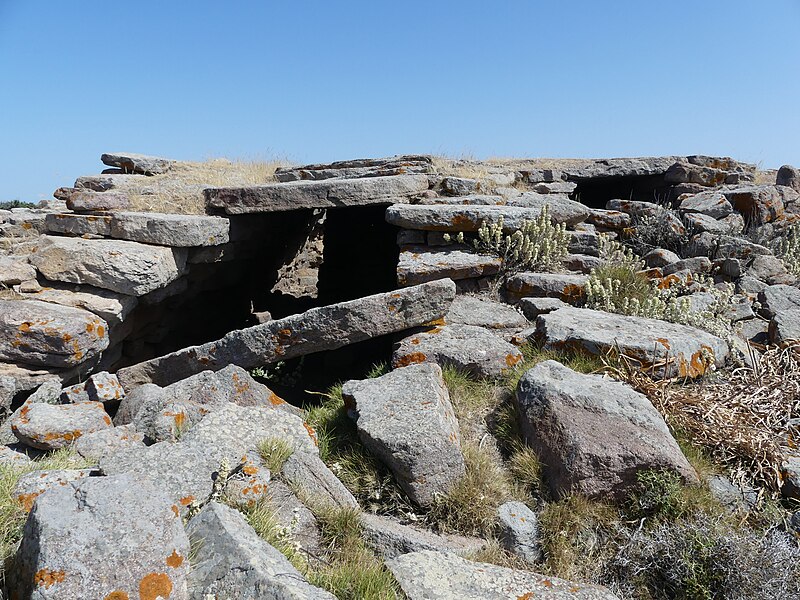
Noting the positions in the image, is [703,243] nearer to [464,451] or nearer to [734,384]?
[734,384]

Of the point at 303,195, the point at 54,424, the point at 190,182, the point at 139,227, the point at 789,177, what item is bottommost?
the point at 54,424

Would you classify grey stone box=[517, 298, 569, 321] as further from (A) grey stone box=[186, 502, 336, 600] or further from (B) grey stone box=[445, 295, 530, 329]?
(A) grey stone box=[186, 502, 336, 600]

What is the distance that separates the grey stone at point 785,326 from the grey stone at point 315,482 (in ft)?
11.5

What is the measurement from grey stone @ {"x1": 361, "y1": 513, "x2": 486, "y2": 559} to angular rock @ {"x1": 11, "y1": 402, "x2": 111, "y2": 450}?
191 centimetres

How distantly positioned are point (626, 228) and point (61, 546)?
22.1 feet

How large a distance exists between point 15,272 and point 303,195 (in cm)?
277

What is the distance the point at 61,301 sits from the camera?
208 inches

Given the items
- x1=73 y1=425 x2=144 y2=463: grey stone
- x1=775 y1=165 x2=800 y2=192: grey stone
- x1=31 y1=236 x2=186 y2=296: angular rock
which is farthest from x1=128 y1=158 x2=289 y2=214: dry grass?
x1=775 y1=165 x2=800 y2=192: grey stone

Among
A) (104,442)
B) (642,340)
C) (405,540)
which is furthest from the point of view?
(642,340)

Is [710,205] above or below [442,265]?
above

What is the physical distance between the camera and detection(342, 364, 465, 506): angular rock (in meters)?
3.34

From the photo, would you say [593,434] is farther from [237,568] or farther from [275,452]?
[237,568]

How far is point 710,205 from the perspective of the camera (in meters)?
7.54

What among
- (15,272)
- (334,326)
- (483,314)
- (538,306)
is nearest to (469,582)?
(334,326)
